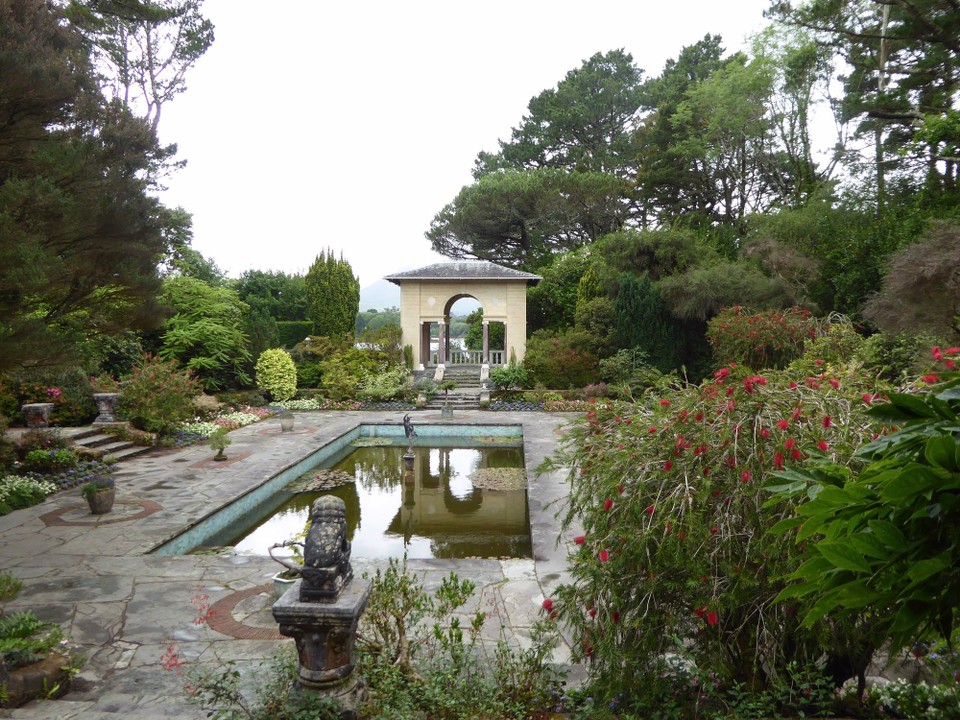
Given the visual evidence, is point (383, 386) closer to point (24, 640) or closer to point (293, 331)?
point (293, 331)

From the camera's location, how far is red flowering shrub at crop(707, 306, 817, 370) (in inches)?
565

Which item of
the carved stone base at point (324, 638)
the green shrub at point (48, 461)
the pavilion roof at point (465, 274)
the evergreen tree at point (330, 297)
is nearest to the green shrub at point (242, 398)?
the evergreen tree at point (330, 297)

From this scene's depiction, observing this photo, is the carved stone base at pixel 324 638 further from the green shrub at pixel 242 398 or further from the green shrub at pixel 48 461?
the green shrub at pixel 242 398

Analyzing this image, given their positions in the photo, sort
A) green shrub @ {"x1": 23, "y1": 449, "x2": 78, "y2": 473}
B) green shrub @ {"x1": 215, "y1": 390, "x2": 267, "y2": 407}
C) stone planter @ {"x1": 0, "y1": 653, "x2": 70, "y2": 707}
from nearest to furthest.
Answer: stone planter @ {"x1": 0, "y1": 653, "x2": 70, "y2": 707} → green shrub @ {"x1": 23, "y1": 449, "x2": 78, "y2": 473} → green shrub @ {"x1": 215, "y1": 390, "x2": 267, "y2": 407}

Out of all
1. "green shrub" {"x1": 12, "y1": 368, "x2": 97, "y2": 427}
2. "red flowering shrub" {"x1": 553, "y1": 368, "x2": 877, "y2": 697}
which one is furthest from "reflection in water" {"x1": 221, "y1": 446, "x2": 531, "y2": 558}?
"green shrub" {"x1": 12, "y1": 368, "x2": 97, "y2": 427}

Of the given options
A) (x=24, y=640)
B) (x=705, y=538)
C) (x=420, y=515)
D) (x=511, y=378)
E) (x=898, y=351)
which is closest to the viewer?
(x=705, y=538)

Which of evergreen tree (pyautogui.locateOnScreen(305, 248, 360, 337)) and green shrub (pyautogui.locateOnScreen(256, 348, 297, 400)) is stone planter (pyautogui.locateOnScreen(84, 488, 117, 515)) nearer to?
green shrub (pyautogui.locateOnScreen(256, 348, 297, 400))

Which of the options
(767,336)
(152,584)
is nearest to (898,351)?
(767,336)

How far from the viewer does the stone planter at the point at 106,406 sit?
498 inches

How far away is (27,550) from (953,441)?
334 inches

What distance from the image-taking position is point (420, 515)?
898 centimetres

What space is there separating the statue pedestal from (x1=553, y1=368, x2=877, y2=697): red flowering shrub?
1.34 metres

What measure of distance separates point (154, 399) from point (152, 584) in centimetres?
875

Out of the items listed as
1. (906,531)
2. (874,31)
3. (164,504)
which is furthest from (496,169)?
(906,531)
